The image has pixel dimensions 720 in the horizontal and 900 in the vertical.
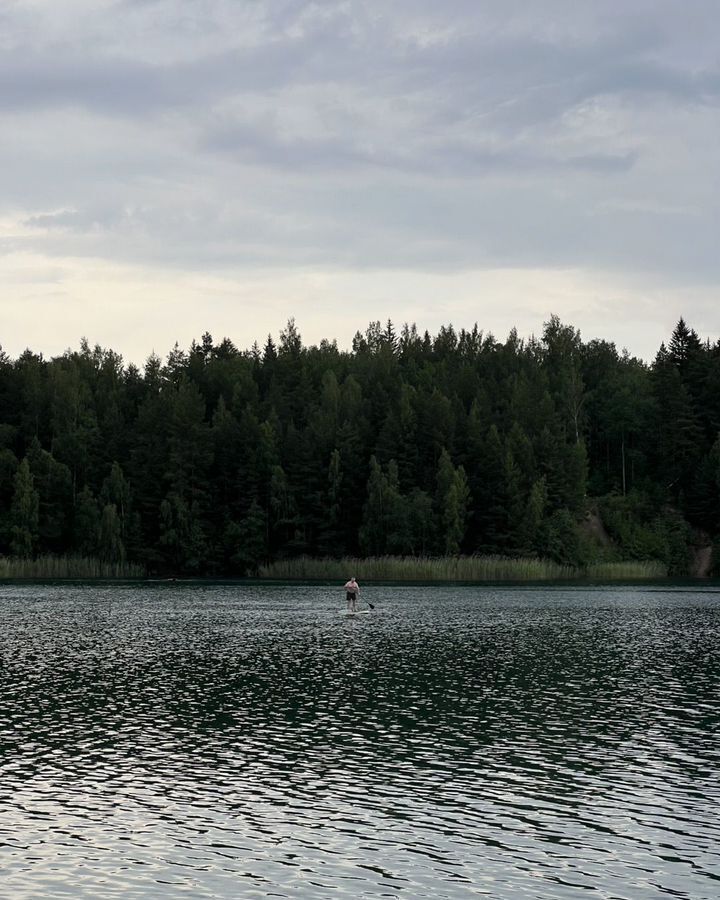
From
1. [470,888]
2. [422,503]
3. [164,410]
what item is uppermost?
[164,410]

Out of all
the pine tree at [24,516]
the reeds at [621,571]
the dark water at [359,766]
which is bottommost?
the dark water at [359,766]

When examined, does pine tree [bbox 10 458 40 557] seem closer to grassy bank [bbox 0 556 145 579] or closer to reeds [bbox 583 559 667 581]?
grassy bank [bbox 0 556 145 579]

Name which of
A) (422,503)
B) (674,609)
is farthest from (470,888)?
(422,503)

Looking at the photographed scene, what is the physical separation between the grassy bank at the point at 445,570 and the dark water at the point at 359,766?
210 ft

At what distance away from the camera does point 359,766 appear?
3075 cm

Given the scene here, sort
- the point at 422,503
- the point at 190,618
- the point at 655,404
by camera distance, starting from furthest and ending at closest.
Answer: the point at 655,404
the point at 422,503
the point at 190,618

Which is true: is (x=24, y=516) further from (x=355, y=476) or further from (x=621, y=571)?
(x=621, y=571)

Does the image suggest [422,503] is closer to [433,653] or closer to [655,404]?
[655,404]

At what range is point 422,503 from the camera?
5842 inches

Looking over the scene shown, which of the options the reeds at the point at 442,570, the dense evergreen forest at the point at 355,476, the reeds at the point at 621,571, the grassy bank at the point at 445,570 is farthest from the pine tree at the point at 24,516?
the reeds at the point at 621,571

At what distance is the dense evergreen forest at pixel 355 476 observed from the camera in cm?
15175

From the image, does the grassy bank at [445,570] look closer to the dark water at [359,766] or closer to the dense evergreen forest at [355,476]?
the dense evergreen forest at [355,476]

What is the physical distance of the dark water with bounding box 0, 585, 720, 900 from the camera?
21672mm

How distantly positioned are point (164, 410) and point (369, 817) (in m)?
152
